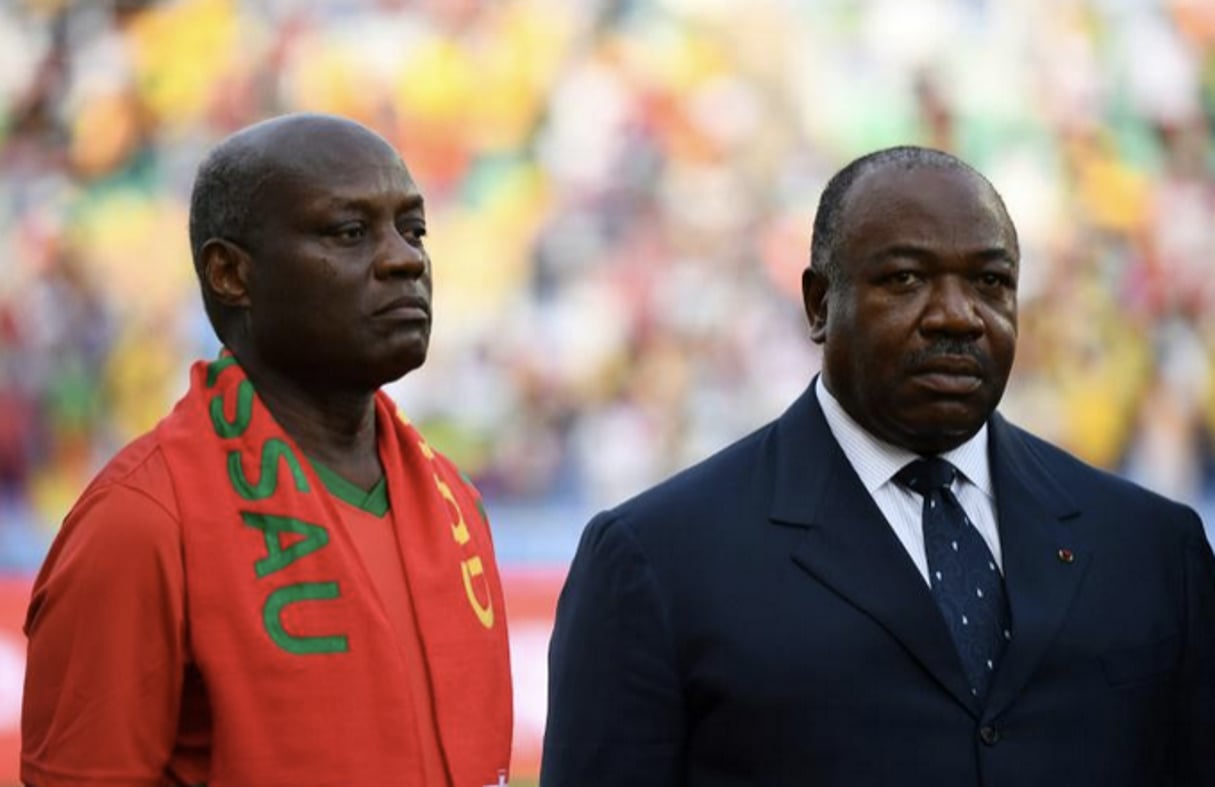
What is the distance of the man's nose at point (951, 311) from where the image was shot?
2.81 metres

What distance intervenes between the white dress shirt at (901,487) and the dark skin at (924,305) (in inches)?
1.4

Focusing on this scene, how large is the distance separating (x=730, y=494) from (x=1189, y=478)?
809 cm

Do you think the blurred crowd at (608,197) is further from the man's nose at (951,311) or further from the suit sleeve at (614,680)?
the man's nose at (951,311)

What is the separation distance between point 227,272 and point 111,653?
1.81 feet

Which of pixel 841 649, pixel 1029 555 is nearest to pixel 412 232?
pixel 841 649

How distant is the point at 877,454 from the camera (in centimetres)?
296

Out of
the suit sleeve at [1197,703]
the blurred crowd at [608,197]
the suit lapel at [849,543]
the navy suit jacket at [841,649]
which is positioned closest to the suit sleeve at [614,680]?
the navy suit jacket at [841,649]

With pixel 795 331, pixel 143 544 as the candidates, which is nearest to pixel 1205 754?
pixel 143 544

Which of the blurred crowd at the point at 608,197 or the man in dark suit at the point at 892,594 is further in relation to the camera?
the blurred crowd at the point at 608,197

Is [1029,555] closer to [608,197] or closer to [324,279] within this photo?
[324,279]

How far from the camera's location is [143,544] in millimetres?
2689

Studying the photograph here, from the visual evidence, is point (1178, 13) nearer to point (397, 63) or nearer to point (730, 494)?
point (397, 63)

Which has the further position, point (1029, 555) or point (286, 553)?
point (1029, 555)

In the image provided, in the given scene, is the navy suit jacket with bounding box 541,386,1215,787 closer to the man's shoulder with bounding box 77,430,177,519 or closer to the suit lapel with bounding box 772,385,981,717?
the suit lapel with bounding box 772,385,981,717
